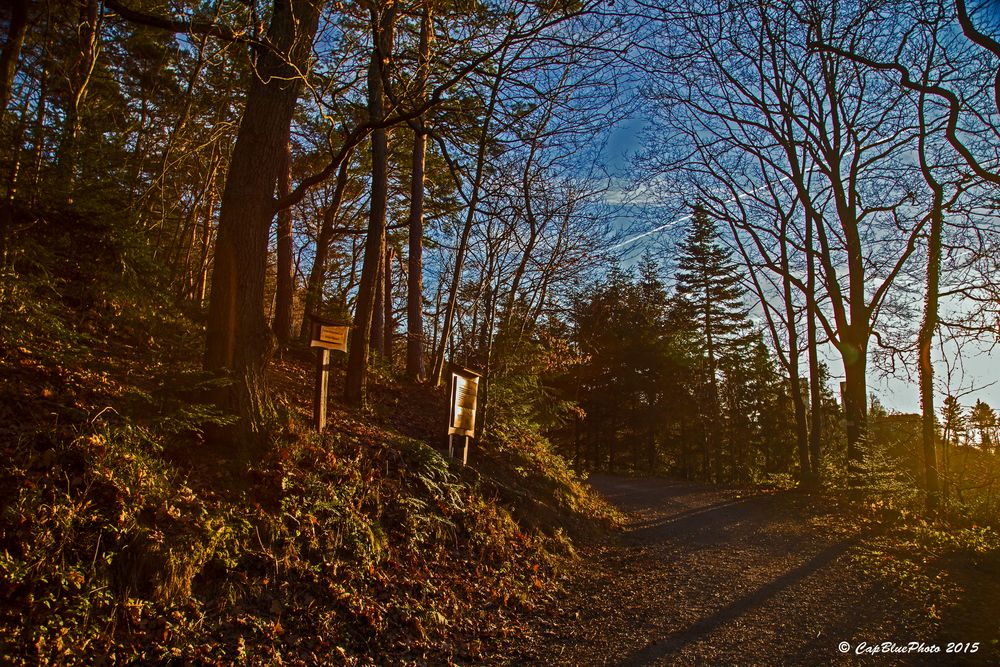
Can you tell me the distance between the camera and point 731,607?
17.0 feet

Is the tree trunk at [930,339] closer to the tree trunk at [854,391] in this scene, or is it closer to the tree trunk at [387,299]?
the tree trunk at [854,391]

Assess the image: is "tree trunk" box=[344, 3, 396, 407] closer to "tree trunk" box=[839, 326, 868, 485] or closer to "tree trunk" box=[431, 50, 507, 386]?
"tree trunk" box=[431, 50, 507, 386]

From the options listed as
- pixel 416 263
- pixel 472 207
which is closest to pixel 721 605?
pixel 472 207

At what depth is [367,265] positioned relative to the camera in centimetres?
997

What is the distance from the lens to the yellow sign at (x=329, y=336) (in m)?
6.88

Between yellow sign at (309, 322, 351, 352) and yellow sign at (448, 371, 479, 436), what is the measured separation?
1922mm

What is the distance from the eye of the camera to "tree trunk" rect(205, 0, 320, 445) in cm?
542

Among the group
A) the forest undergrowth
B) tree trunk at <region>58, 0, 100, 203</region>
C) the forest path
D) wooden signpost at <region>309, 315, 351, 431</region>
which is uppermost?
tree trunk at <region>58, 0, 100, 203</region>

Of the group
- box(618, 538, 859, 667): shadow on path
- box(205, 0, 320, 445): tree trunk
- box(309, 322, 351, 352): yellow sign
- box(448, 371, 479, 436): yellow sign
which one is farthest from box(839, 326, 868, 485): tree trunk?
box(205, 0, 320, 445): tree trunk

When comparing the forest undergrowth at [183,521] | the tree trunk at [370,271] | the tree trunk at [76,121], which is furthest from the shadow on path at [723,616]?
the tree trunk at [76,121]

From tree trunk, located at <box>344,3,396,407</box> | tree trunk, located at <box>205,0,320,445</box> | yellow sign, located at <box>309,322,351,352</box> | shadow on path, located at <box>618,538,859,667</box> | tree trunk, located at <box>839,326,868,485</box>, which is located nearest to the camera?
shadow on path, located at <box>618,538,859,667</box>

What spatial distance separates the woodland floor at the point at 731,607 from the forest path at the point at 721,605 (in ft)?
0.04

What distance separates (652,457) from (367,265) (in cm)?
2424

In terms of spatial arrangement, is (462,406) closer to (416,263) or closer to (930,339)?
(416,263)
